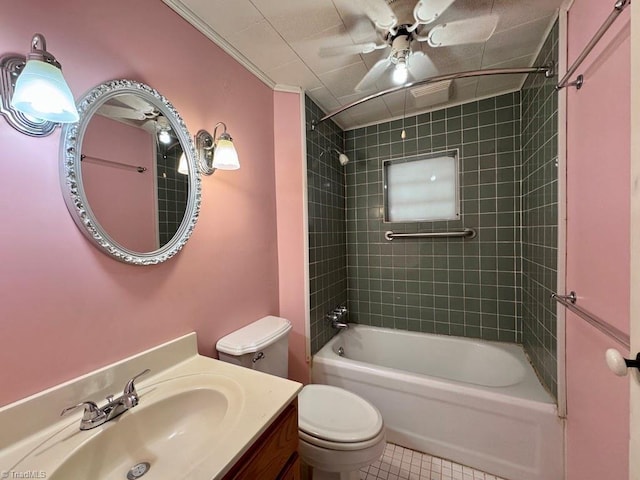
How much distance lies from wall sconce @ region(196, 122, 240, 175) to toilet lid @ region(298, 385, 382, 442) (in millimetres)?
1280

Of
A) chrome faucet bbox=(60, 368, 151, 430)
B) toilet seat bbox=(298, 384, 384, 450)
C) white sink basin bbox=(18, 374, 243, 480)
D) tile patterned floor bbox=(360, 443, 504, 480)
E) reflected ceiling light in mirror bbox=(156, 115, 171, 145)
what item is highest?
reflected ceiling light in mirror bbox=(156, 115, 171, 145)

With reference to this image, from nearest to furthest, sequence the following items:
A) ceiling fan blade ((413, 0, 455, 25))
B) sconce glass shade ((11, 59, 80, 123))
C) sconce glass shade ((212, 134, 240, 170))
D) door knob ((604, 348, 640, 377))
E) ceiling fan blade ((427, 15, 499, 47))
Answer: door knob ((604, 348, 640, 377)) < sconce glass shade ((11, 59, 80, 123)) < ceiling fan blade ((413, 0, 455, 25)) < ceiling fan blade ((427, 15, 499, 47)) < sconce glass shade ((212, 134, 240, 170))

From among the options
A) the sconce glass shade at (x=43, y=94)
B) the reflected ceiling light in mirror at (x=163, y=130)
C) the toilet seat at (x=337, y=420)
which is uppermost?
the reflected ceiling light in mirror at (x=163, y=130)

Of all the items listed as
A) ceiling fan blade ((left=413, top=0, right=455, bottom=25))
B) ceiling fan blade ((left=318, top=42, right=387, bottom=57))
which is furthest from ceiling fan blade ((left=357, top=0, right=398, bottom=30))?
ceiling fan blade ((left=318, top=42, right=387, bottom=57))

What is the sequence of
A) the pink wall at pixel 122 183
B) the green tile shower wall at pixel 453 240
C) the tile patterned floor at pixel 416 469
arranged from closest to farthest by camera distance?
the pink wall at pixel 122 183, the tile patterned floor at pixel 416 469, the green tile shower wall at pixel 453 240

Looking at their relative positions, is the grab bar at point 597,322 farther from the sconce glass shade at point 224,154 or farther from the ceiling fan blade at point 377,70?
the sconce glass shade at point 224,154

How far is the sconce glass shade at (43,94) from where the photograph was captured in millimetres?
609

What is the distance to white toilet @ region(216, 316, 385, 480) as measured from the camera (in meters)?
1.10

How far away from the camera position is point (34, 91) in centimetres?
61

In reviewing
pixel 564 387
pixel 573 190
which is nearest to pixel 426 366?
pixel 564 387

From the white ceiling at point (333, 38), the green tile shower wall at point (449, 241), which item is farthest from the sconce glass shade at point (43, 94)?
the green tile shower wall at point (449, 241)

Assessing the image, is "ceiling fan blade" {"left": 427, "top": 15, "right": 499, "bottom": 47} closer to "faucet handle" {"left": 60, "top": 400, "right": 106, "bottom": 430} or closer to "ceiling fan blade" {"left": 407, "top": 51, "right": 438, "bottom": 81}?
"ceiling fan blade" {"left": 407, "top": 51, "right": 438, "bottom": 81}

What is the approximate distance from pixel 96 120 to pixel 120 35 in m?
0.35

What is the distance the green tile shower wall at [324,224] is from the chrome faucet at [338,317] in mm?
40
